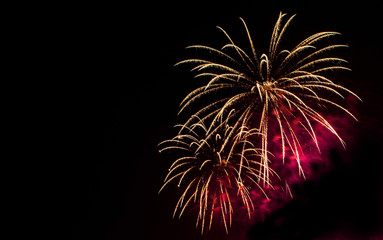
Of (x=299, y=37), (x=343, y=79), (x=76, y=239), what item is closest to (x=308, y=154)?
(x=343, y=79)

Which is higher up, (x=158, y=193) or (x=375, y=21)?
(x=375, y=21)

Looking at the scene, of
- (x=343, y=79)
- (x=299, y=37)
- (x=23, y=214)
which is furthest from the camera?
(x=23, y=214)

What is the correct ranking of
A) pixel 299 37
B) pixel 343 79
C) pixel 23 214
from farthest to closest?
pixel 23 214 → pixel 299 37 → pixel 343 79

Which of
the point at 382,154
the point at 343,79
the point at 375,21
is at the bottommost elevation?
the point at 382,154

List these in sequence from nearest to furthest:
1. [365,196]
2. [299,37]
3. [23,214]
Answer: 1. [365,196]
2. [299,37]
3. [23,214]

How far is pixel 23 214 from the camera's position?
52.6 ft

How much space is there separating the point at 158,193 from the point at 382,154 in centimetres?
831

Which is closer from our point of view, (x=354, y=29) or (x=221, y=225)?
(x=221, y=225)

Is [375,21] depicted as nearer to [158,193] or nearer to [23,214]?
[158,193]

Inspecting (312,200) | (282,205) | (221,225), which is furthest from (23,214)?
(312,200)

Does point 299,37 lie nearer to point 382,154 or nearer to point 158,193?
point 382,154

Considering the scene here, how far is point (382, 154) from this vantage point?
1049cm

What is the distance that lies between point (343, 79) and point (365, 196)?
168 inches

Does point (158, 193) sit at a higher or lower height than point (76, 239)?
higher
